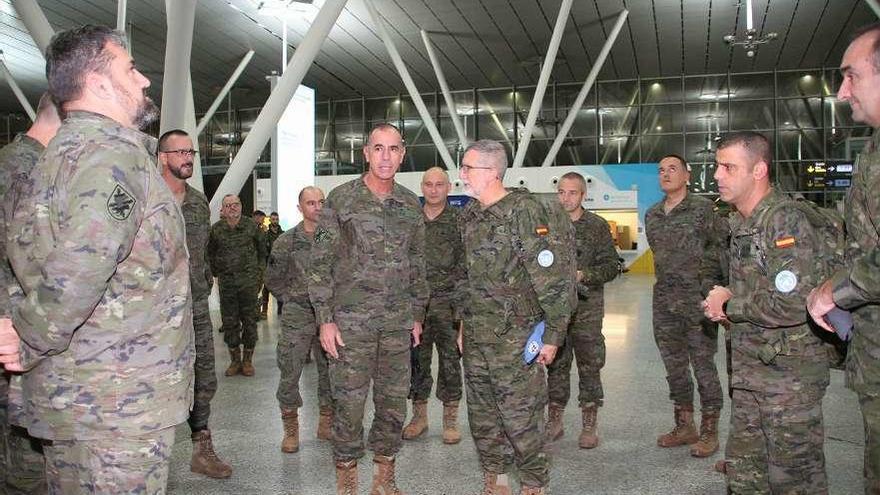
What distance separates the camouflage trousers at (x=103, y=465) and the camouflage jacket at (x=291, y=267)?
2.80 metres

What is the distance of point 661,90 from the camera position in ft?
70.9

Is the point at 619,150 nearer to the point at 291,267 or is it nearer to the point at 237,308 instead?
the point at 237,308

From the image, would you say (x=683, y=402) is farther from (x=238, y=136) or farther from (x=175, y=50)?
(x=238, y=136)

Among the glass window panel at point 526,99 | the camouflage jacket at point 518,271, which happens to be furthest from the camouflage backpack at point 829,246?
the glass window panel at point 526,99

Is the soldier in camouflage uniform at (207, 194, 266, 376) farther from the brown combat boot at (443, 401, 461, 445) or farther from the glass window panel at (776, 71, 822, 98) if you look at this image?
the glass window panel at (776, 71, 822, 98)

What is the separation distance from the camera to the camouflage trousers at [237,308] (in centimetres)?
682

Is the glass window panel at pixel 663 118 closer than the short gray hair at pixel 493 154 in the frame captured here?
No

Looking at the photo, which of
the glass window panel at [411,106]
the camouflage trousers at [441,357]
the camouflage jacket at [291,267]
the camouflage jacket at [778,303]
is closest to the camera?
the camouflage jacket at [778,303]

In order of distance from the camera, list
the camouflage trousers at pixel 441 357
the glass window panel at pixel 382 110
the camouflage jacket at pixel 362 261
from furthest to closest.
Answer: the glass window panel at pixel 382 110
the camouflage trousers at pixel 441 357
the camouflage jacket at pixel 362 261

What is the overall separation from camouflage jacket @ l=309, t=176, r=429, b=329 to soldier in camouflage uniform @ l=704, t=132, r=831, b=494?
5.04 feet

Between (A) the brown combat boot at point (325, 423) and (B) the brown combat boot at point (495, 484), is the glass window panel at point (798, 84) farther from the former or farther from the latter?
(B) the brown combat boot at point (495, 484)

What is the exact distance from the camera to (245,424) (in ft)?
15.8

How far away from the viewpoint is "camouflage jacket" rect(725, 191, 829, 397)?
2426 mm

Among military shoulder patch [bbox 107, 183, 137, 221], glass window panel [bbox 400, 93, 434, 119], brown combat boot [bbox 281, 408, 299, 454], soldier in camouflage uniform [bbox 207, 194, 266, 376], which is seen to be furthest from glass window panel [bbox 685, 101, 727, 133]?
military shoulder patch [bbox 107, 183, 137, 221]
